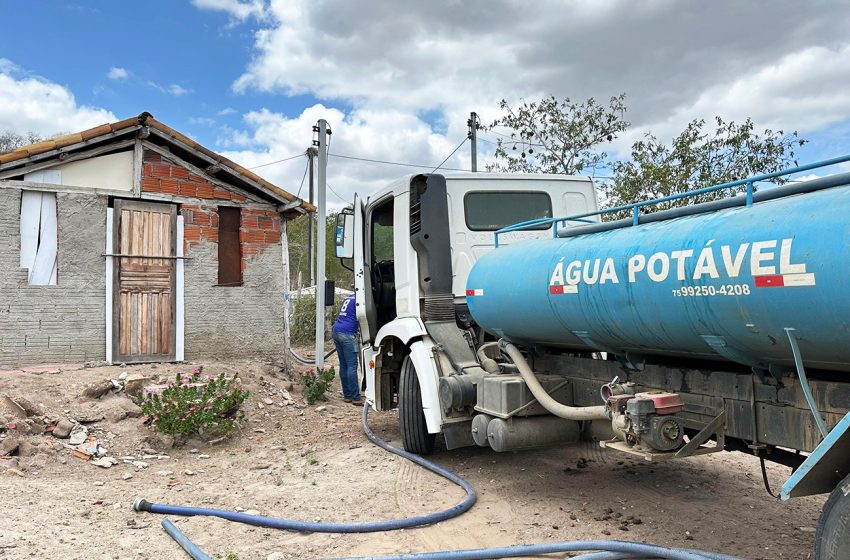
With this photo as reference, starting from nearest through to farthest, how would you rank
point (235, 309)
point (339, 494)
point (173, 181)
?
point (339, 494)
point (173, 181)
point (235, 309)

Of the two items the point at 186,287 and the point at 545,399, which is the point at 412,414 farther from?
the point at 186,287

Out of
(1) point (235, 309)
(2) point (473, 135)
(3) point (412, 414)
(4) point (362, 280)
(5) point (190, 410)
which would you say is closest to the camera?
(3) point (412, 414)

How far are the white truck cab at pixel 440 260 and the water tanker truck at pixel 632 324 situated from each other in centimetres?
2

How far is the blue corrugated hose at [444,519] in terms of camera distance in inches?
142

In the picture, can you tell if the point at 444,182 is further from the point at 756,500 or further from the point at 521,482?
the point at 756,500

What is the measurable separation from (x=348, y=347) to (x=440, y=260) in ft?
12.9

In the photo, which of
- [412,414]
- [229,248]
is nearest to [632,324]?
[412,414]

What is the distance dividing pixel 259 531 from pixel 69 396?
4570 millimetres

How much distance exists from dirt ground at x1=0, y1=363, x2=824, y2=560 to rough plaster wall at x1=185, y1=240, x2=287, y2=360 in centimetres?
223

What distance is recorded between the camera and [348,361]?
9.77 meters

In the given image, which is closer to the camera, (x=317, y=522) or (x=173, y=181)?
(x=317, y=522)

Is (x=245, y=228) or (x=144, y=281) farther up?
(x=245, y=228)

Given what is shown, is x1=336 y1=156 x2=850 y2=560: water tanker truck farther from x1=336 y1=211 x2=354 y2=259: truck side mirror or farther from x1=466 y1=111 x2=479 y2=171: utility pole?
x1=466 y1=111 x2=479 y2=171: utility pole

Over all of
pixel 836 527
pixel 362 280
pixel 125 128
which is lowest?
pixel 836 527
